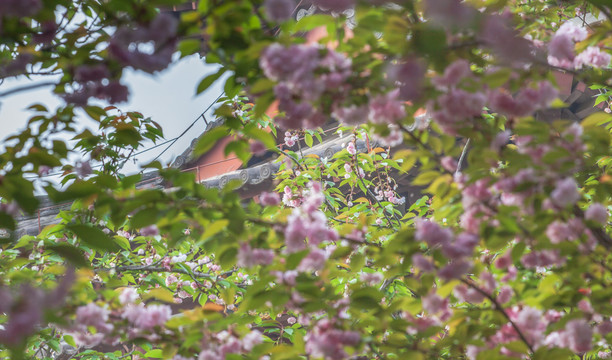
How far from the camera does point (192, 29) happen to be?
1074 mm

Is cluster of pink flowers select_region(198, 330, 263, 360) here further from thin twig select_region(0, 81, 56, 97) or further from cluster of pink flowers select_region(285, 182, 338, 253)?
thin twig select_region(0, 81, 56, 97)

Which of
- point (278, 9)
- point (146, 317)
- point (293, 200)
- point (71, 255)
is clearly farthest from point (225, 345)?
point (293, 200)

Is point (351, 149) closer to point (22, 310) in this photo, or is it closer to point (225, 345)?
point (225, 345)

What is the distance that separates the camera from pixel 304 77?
3.33 feet

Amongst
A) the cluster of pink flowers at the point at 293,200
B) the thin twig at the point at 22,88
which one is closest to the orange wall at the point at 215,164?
the cluster of pink flowers at the point at 293,200

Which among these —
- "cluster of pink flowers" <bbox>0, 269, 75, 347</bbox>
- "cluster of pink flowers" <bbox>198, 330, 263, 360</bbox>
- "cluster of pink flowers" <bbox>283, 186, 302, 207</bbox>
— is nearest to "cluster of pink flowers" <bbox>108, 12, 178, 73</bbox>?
"cluster of pink flowers" <bbox>0, 269, 75, 347</bbox>

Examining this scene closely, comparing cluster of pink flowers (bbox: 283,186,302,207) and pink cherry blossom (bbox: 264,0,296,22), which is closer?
pink cherry blossom (bbox: 264,0,296,22)

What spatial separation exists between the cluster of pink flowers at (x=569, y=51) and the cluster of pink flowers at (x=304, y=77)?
0.58 meters

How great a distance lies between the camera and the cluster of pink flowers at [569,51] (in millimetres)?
1297

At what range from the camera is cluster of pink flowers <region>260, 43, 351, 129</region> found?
A: 1.01 meters

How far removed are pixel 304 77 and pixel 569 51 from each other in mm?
739

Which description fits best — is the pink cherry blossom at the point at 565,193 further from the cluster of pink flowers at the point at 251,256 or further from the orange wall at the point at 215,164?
the orange wall at the point at 215,164

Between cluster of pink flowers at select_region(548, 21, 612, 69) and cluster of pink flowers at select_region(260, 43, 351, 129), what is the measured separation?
1.92 feet

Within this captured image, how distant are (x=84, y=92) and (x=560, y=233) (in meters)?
1.12
